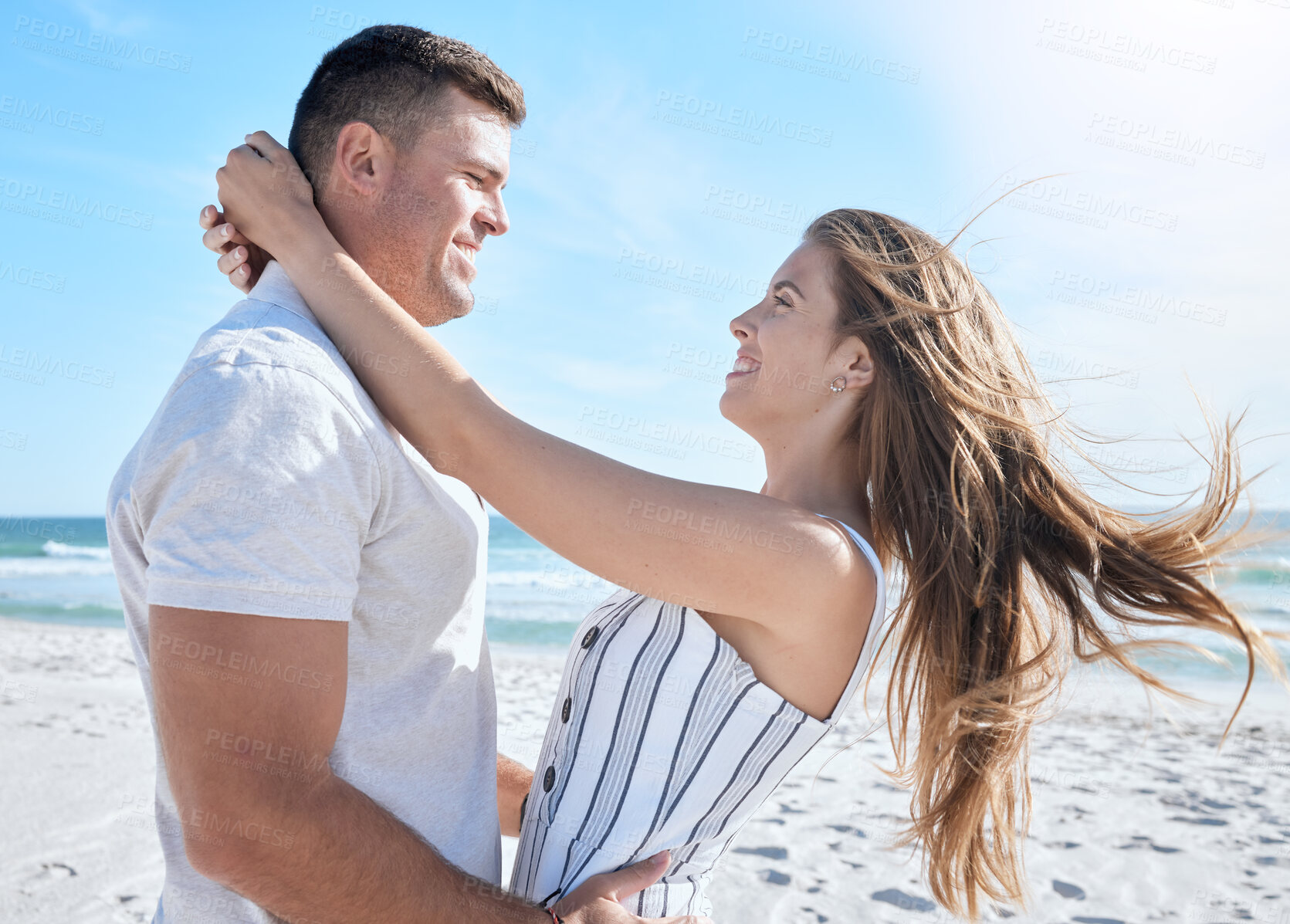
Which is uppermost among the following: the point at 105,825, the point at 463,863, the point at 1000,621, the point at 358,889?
the point at 1000,621

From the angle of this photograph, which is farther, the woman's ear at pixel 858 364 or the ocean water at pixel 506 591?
the ocean water at pixel 506 591

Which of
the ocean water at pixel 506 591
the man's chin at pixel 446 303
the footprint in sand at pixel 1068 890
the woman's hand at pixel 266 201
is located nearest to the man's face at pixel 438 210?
the man's chin at pixel 446 303

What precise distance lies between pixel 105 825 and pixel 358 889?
5172 millimetres

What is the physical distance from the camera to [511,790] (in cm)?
257

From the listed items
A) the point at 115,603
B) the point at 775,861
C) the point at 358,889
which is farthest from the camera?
the point at 115,603

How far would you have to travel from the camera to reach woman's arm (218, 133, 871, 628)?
69.9 inches

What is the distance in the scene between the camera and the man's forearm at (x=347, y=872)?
4.40 ft

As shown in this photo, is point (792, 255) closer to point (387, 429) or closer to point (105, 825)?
point (387, 429)

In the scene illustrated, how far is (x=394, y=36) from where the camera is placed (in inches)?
88.2

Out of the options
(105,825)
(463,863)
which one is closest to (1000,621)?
(463,863)

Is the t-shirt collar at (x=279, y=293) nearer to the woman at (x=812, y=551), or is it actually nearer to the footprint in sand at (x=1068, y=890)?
the woman at (x=812, y=551)

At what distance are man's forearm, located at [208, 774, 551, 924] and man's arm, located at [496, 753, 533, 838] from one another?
38.9 inches

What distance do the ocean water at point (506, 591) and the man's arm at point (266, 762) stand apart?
Answer: 11394mm

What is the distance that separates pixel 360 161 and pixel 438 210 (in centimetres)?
22
